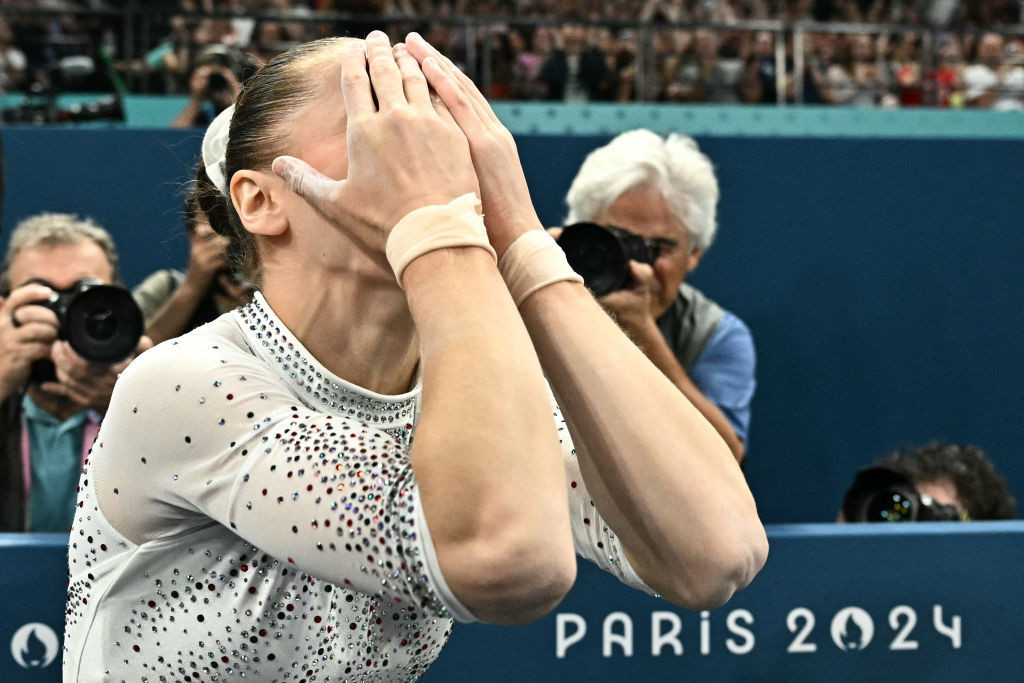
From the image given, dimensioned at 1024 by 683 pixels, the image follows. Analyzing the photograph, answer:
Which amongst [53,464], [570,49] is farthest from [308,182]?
[570,49]

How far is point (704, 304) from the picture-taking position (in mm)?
2398

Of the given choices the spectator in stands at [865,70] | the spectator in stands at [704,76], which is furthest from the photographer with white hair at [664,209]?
the spectator in stands at [865,70]

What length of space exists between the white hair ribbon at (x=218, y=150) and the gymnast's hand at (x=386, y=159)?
0.18m

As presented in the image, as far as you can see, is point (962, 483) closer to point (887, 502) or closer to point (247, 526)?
point (887, 502)

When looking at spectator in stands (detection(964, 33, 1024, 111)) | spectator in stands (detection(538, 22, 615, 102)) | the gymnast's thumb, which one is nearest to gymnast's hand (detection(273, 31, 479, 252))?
the gymnast's thumb

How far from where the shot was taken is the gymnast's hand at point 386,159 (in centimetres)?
81

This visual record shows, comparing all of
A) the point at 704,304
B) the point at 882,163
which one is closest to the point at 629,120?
the point at 882,163

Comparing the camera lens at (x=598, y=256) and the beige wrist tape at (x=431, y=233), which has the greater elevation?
the beige wrist tape at (x=431, y=233)

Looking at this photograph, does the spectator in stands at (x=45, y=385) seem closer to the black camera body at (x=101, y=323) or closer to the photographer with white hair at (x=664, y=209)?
the black camera body at (x=101, y=323)

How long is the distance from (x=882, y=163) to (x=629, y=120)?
4.26 ft

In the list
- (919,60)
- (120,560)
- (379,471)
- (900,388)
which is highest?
(379,471)

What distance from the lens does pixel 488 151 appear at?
2.88 feet

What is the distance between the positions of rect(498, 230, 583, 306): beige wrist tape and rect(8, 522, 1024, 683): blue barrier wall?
0.60m

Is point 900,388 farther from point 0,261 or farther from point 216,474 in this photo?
point 216,474
